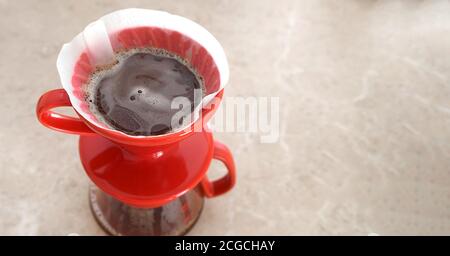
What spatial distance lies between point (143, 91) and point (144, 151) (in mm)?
59

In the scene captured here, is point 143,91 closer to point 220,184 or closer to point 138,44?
point 138,44

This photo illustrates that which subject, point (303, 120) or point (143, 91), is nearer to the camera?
point (143, 91)

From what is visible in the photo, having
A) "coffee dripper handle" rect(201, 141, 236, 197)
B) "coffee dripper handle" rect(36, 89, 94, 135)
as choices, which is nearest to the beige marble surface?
"coffee dripper handle" rect(201, 141, 236, 197)

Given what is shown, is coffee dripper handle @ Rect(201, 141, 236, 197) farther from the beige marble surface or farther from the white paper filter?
the white paper filter

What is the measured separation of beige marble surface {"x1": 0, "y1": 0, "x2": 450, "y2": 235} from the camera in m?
0.68

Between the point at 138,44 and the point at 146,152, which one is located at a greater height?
the point at 138,44

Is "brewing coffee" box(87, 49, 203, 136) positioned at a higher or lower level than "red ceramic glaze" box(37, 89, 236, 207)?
higher

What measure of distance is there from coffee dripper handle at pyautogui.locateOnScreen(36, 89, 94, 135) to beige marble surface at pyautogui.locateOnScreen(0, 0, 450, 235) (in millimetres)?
190

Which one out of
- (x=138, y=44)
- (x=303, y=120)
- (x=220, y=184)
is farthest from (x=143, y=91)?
(x=303, y=120)

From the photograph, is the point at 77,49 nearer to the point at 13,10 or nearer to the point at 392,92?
the point at 13,10

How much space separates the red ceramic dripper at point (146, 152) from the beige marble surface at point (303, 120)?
47 mm

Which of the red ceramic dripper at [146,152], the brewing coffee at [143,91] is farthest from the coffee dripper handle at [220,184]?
the brewing coffee at [143,91]

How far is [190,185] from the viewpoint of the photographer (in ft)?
1.85

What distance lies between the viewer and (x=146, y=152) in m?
0.53
